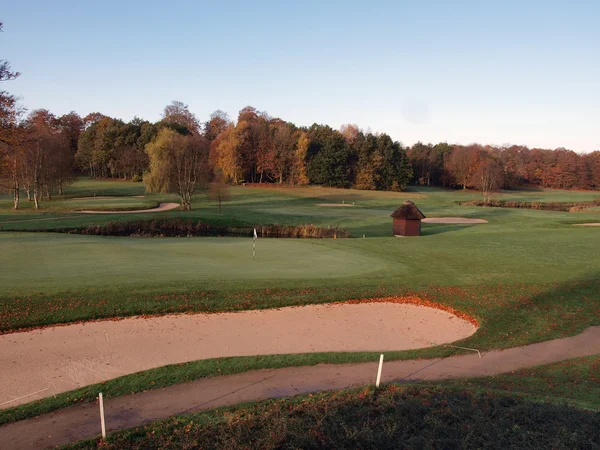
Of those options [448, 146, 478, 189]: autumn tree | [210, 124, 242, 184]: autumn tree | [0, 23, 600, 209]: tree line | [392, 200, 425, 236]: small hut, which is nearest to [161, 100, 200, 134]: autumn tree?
[0, 23, 600, 209]: tree line

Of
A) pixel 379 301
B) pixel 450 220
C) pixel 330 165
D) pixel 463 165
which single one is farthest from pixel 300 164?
pixel 379 301

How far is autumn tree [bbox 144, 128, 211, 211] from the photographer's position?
185ft

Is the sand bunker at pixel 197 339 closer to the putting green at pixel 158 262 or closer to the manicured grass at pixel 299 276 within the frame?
the manicured grass at pixel 299 276

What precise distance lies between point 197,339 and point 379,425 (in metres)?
7.00

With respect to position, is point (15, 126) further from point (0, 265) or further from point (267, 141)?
point (267, 141)

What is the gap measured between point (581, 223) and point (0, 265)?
4840 centimetres

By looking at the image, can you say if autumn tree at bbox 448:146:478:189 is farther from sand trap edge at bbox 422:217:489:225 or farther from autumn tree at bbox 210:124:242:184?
sand trap edge at bbox 422:217:489:225

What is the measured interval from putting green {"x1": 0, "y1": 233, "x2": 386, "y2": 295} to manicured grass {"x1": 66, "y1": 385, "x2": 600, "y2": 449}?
32.4 ft

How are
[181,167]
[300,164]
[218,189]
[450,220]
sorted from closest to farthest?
[450,220] < [218,189] < [181,167] < [300,164]

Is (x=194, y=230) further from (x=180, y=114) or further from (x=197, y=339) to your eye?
(x=180, y=114)

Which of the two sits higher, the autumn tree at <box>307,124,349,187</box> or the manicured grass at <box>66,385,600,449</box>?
the autumn tree at <box>307,124,349,187</box>

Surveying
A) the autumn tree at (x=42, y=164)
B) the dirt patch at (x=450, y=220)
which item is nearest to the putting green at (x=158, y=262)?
the dirt patch at (x=450, y=220)

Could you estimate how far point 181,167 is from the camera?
187 ft

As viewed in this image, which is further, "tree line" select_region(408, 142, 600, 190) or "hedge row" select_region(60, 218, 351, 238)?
"tree line" select_region(408, 142, 600, 190)
